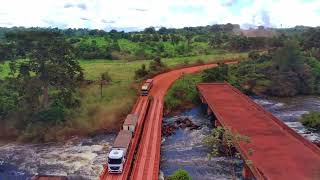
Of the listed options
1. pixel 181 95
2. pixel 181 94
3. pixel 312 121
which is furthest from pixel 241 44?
pixel 312 121

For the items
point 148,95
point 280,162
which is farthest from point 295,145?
point 148,95

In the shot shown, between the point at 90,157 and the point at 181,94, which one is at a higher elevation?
the point at 181,94

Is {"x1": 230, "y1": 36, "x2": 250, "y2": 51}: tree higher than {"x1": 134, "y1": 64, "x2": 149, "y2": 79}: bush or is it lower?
higher

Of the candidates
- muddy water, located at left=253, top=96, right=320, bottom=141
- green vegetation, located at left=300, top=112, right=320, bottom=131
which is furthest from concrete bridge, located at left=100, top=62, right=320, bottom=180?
green vegetation, located at left=300, top=112, right=320, bottom=131

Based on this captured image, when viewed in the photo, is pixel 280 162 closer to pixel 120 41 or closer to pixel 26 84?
pixel 26 84

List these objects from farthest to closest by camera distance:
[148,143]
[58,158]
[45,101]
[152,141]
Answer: [45,101] → [58,158] → [152,141] → [148,143]

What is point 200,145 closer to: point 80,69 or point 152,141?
point 152,141

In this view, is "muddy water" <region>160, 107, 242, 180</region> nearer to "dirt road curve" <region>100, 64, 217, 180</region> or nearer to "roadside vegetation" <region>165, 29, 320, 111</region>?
"dirt road curve" <region>100, 64, 217, 180</region>

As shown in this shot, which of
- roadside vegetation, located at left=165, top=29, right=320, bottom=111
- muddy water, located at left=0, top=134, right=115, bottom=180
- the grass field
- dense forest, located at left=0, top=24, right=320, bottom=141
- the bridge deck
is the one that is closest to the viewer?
the bridge deck
